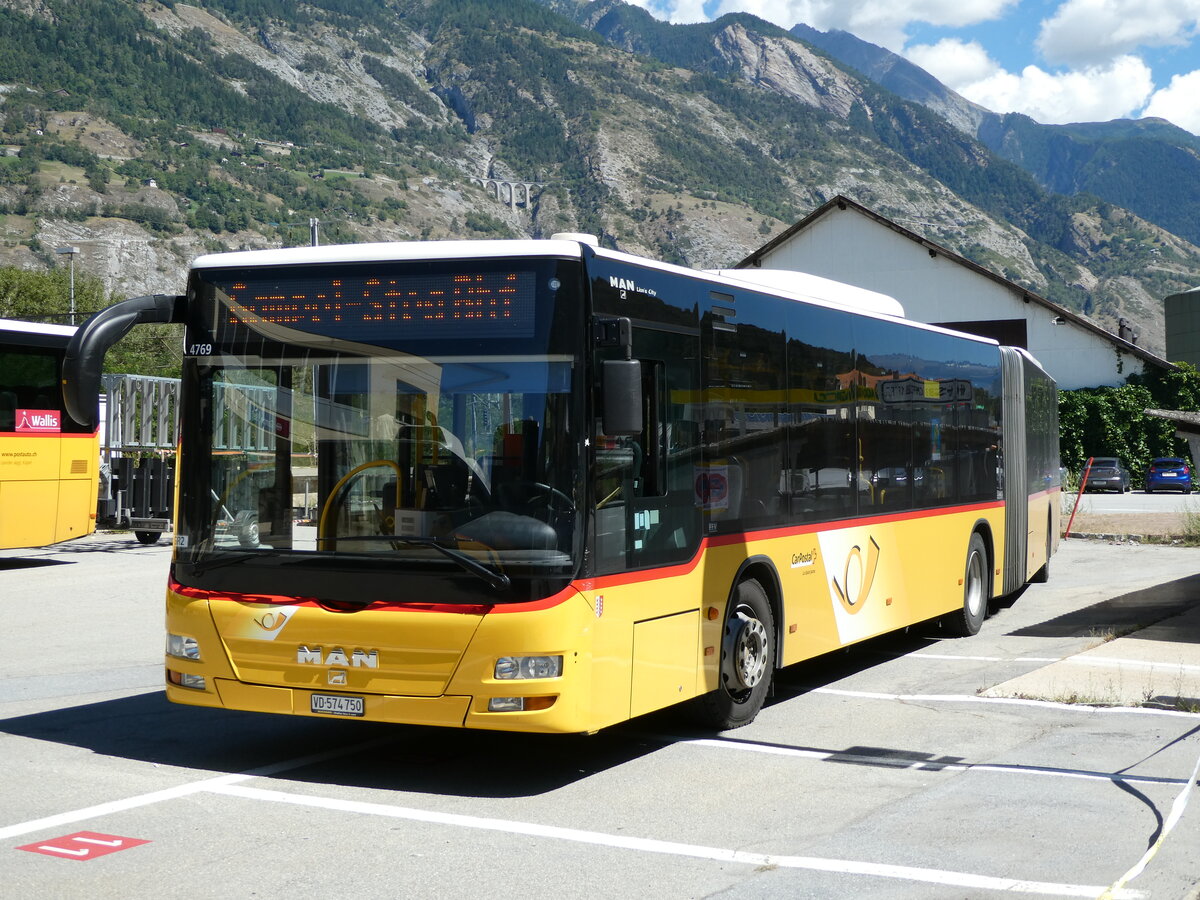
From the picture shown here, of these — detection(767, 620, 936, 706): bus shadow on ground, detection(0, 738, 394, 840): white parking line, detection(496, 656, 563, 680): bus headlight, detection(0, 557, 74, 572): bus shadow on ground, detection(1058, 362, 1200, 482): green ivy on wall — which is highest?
detection(1058, 362, 1200, 482): green ivy on wall

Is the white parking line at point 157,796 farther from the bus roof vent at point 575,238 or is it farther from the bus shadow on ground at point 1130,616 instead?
the bus shadow on ground at point 1130,616

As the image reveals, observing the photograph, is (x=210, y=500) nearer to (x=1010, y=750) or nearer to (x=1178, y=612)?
(x=1010, y=750)

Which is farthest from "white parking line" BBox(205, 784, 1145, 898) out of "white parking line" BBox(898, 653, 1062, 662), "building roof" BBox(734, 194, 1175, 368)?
"building roof" BBox(734, 194, 1175, 368)

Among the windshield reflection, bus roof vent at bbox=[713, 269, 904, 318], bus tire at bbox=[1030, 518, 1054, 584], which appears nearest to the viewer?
the windshield reflection

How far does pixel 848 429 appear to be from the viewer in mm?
11562

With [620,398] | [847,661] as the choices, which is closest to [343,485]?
[620,398]

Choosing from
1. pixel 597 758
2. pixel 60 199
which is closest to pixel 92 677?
pixel 597 758

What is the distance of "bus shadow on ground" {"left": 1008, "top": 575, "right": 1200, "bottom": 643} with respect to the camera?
14.7m

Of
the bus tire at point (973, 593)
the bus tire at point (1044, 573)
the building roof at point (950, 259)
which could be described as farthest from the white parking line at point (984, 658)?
the building roof at point (950, 259)

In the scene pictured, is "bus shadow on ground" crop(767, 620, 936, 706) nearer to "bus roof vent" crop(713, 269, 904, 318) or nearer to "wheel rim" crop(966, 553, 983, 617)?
"wheel rim" crop(966, 553, 983, 617)

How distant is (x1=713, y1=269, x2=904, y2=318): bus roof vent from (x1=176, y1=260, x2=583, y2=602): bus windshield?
112 inches

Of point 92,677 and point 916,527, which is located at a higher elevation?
point 916,527

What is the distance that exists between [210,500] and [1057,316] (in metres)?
49.8

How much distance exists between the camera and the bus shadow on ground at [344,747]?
8.10m
